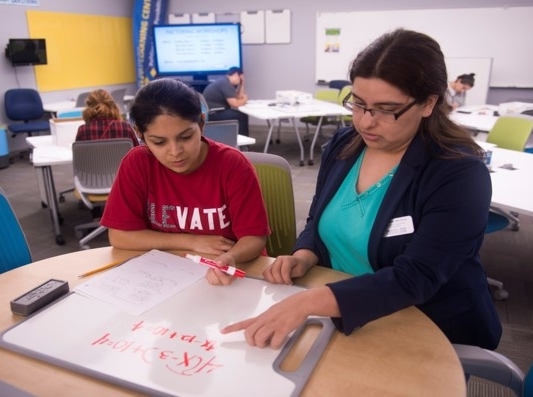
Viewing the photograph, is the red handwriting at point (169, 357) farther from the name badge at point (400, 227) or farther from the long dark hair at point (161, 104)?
the long dark hair at point (161, 104)

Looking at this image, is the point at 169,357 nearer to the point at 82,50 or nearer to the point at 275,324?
the point at 275,324

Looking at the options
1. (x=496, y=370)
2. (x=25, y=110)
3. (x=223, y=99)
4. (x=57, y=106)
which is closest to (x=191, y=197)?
(x=496, y=370)

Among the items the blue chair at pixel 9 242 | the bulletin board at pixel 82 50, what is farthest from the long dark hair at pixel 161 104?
the bulletin board at pixel 82 50

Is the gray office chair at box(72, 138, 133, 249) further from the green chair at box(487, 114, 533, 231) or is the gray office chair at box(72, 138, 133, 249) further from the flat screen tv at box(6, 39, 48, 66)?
the flat screen tv at box(6, 39, 48, 66)

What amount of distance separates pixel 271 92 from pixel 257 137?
0.93 m

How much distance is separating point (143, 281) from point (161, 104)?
0.55 meters

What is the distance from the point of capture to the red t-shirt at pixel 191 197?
1.53 meters

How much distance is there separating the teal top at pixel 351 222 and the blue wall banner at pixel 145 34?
7.52 metres

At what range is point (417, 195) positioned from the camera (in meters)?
1.14

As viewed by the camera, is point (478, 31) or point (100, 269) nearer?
point (100, 269)

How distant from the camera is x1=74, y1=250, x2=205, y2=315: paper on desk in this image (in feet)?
3.69

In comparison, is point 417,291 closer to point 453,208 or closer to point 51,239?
point 453,208

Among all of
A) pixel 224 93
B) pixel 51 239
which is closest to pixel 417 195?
pixel 51 239

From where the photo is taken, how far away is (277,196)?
6.41ft
